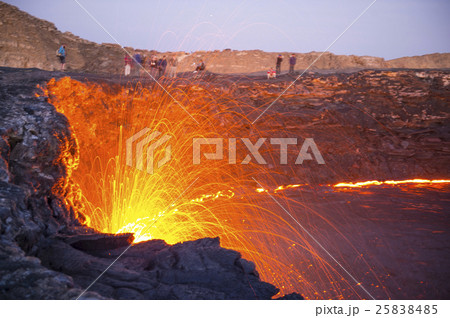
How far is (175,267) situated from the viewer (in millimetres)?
4082

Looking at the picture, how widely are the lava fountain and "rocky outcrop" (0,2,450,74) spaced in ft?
42.8

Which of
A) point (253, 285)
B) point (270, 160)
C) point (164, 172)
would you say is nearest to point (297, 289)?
point (253, 285)

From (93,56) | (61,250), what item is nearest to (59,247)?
(61,250)

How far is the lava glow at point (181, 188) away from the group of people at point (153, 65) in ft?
7.89

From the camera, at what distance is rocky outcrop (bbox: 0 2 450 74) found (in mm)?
21078

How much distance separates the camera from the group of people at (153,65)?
16058 millimetres

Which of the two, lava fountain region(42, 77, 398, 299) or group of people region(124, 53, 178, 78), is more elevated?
group of people region(124, 53, 178, 78)

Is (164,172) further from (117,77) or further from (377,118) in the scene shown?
(377,118)

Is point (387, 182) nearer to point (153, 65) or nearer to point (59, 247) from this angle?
point (153, 65)

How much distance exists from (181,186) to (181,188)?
119 millimetres

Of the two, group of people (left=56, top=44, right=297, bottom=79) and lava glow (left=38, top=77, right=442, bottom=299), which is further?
group of people (left=56, top=44, right=297, bottom=79)

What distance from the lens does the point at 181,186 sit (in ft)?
39.8

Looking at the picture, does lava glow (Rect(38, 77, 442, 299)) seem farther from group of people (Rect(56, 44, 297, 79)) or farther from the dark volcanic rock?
group of people (Rect(56, 44, 297, 79))

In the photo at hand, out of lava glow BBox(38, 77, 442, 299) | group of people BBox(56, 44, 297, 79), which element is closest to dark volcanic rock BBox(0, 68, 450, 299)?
lava glow BBox(38, 77, 442, 299)
